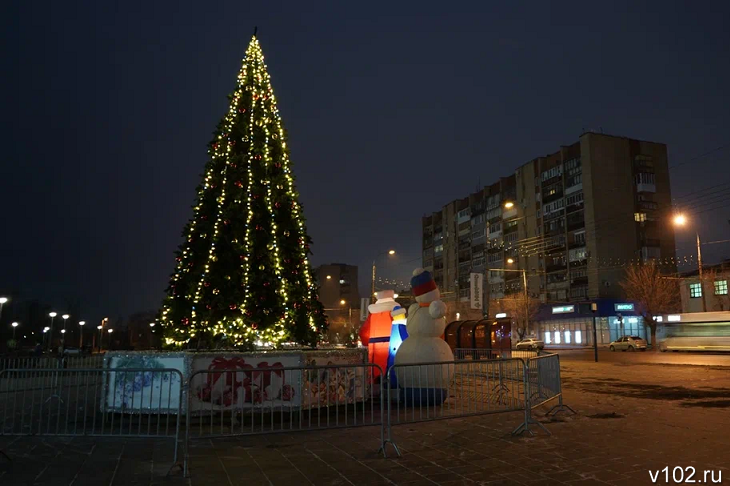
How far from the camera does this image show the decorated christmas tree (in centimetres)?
1167

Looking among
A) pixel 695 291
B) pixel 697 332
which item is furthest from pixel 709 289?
pixel 697 332

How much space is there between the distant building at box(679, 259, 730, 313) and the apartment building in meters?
7.71

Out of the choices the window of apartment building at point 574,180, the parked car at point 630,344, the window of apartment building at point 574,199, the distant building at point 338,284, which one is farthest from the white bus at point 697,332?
the distant building at point 338,284

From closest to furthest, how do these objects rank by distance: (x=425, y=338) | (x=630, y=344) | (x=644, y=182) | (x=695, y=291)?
(x=425, y=338) → (x=630, y=344) → (x=695, y=291) → (x=644, y=182)

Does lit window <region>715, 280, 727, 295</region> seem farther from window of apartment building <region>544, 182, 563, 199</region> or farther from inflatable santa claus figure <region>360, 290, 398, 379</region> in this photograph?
inflatable santa claus figure <region>360, 290, 398, 379</region>

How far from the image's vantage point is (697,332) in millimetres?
36938

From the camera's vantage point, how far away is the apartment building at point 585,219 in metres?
55.8

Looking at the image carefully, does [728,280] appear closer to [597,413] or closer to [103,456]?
[597,413]

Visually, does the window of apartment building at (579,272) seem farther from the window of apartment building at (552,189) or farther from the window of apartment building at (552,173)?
the window of apartment building at (552,173)

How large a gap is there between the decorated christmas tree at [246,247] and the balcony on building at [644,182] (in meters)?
54.2

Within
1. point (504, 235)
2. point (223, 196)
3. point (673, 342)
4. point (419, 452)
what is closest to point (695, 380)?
point (419, 452)

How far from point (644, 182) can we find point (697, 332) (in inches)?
996

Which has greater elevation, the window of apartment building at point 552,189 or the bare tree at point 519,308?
the window of apartment building at point 552,189

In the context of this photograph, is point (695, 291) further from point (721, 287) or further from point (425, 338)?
point (425, 338)
